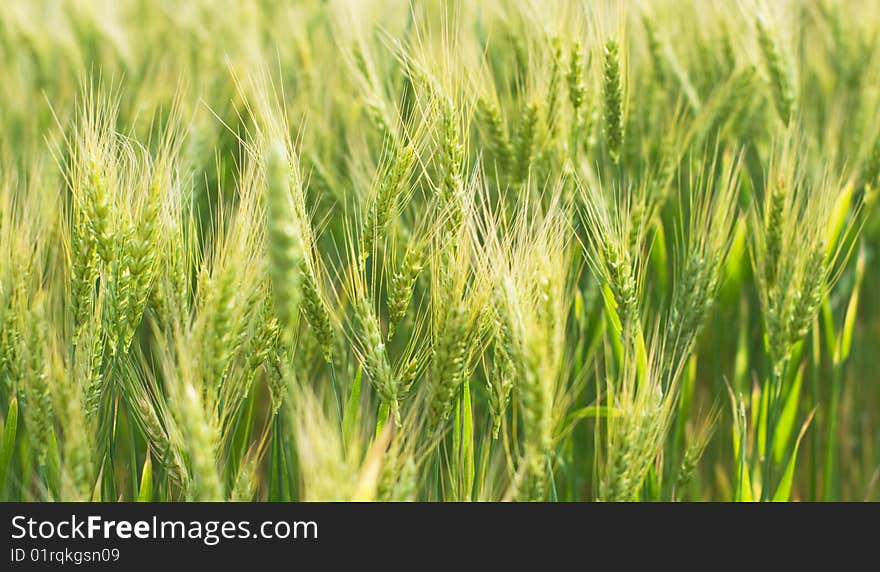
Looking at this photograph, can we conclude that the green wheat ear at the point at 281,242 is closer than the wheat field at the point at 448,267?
Yes

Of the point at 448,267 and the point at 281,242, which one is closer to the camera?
the point at 281,242

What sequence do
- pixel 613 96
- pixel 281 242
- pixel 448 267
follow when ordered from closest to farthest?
1. pixel 281 242
2. pixel 448 267
3. pixel 613 96

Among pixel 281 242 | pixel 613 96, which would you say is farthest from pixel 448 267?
pixel 613 96

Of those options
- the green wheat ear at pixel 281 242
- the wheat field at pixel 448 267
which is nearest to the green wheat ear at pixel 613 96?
the wheat field at pixel 448 267

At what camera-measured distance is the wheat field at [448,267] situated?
3.29ft

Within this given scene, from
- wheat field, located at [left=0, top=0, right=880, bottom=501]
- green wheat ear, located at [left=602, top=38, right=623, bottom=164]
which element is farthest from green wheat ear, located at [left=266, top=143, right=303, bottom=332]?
green wheat ear, located at [left=602, top=38, right=623, bottom=164]

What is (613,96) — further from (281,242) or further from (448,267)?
(281,242)

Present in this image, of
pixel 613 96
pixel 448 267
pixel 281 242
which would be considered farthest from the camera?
pixel 613 96

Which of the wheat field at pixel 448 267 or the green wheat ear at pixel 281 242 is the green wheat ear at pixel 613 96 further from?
the green wheat ear at pixel 281 242

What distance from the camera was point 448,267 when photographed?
105 cm

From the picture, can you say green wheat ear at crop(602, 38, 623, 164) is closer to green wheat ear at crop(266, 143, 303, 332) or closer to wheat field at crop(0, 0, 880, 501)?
wheat field at crop(0, 0, 880, 501)

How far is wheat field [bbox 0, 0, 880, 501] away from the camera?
1.00 meters
